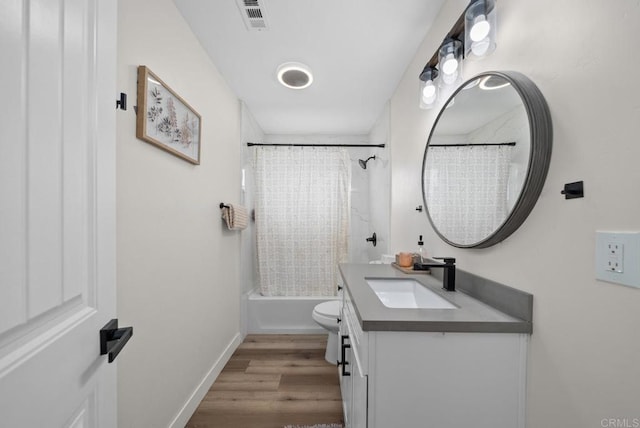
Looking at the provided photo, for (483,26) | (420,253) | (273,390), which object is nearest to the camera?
(483,26)

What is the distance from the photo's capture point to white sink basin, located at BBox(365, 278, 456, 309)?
4.53ft

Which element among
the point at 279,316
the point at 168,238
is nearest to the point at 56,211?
the point at 168,238

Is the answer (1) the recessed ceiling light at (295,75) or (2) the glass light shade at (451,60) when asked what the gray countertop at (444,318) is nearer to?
(2) the glass light shade at (451,60)

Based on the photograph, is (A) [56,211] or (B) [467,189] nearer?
(A) [56,211]

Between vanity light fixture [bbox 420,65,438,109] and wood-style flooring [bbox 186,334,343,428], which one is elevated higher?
vanity light fixture [bbox 420,65,438,109]

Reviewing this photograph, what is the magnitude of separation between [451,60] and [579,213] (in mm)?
899

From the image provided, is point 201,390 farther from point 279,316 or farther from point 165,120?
point 165,120

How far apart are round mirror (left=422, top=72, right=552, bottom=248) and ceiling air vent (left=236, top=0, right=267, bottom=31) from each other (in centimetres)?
110

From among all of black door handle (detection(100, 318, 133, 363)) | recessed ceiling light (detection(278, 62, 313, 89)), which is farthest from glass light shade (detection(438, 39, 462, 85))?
black door handle (detection(100, 318, 133, 363))

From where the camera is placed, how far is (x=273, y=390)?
1878 millimetres

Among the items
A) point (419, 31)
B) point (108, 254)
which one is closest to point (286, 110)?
point (419, 31)

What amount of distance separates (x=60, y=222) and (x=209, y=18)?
150 centimetres

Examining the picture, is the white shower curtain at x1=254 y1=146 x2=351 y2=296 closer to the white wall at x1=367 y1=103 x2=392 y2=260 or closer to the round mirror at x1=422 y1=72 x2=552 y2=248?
the white wall at x1=367 y1=103 x2=392 y2=260

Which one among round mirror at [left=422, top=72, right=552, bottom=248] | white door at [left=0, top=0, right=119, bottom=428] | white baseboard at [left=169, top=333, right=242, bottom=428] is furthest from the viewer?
white baseboard at [left=169, top=333, right=242, bottom=428]
